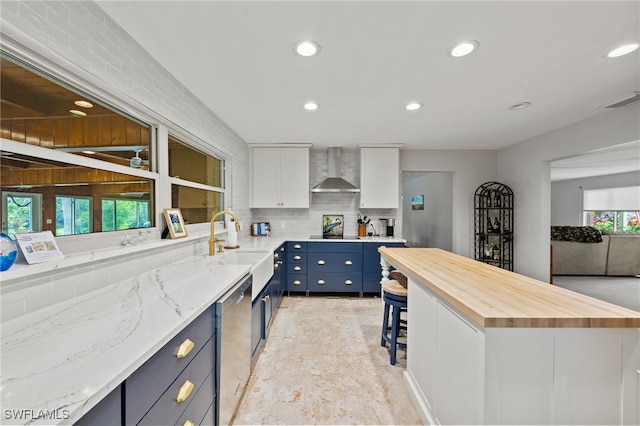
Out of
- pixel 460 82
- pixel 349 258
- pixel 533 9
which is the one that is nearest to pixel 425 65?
pixel 460 82

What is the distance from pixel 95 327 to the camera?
0.94 m

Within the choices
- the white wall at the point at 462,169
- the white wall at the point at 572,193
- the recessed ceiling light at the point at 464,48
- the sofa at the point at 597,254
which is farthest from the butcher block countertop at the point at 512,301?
the white wall at the point at 572,193

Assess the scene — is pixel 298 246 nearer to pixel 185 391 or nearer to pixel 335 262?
pixel 335 262

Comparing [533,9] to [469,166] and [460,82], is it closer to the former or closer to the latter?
[460,82]

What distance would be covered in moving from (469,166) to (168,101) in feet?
15.3

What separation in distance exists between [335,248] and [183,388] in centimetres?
305

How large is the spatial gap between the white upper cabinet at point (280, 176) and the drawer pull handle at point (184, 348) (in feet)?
10.8

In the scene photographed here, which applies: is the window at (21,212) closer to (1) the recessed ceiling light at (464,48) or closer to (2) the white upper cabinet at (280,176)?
(1) the recessed ceiling light at (464,48)

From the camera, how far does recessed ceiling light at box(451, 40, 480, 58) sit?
5.50 ft

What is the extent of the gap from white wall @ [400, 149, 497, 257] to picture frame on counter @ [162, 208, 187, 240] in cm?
369

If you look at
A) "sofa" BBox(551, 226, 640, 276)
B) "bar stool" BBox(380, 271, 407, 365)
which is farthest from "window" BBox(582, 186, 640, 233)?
"bar stool" BBox(380, 271, 407, 365)

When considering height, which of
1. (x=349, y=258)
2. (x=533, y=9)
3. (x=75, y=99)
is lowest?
(x=349, y=258)

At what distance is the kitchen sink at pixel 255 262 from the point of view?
208cm

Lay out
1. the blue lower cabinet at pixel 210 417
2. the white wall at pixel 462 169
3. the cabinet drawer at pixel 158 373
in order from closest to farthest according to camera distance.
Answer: the cabinet drawer at pixel 158 373 → the blue lower cabinet at pixel 210 417 → the white wall at pixel 462 169
